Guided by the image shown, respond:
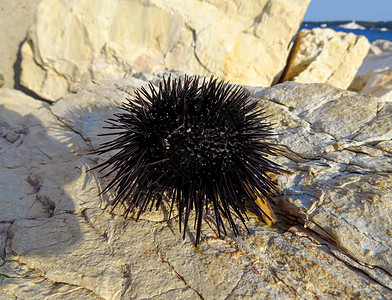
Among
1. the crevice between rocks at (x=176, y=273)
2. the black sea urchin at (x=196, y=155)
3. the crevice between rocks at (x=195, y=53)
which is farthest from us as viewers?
the crevice between rocks at (x=195, y=53)

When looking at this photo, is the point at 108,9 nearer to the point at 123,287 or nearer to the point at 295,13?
the point at 295,13

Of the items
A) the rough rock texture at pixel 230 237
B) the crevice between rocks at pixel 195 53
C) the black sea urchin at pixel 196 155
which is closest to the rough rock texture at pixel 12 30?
the crevice between rocks at pixel 195 53

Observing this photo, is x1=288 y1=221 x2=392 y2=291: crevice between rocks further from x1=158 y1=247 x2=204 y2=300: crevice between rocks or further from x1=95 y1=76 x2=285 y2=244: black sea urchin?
x1=158 y1=247 x2=204 y2=300: crevice between rocks

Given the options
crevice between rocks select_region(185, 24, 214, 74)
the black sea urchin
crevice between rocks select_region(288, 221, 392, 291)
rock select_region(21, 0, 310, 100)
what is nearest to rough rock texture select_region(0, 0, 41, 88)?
rock select_region(21, 0, 310, 100)

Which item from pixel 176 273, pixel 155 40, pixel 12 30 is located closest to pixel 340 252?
pixel 176 273

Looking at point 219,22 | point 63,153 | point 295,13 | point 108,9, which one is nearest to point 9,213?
point 63,153

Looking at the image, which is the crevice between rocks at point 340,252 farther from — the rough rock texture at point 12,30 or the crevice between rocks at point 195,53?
the rough rock texture at point 12,30
